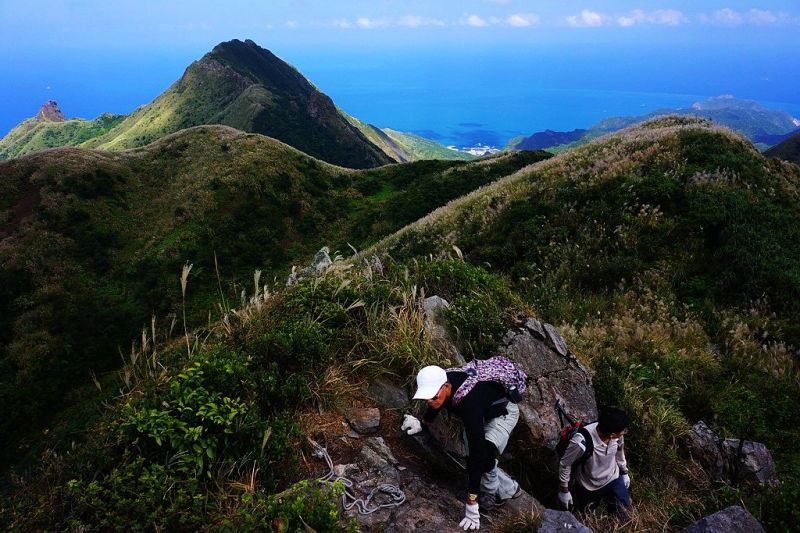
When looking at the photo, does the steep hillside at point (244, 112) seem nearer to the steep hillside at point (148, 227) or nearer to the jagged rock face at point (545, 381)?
the steep hillside at point (148, 227)

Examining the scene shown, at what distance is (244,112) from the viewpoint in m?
110

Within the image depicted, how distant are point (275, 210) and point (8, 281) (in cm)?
1887

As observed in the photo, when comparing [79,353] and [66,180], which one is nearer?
[79,353]

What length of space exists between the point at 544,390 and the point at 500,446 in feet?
5.53

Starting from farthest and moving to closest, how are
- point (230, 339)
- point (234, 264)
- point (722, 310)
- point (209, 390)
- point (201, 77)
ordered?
point (201, 77), point (234, 264), point (722, 310), point (230, 339), point (209, 390)

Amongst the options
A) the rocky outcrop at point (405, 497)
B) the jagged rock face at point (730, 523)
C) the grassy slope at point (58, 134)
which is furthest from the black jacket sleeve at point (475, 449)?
the grassy slope at point (58, 134)

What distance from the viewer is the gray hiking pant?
458 centimetres

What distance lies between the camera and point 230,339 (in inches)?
238

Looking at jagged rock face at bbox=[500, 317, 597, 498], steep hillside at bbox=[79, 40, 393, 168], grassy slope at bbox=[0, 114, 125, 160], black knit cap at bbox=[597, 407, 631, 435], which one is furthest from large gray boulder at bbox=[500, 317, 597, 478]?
grassy slope at bbox=[0, 114, 125, 160]

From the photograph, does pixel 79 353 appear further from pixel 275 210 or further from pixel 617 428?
pixel 617 428

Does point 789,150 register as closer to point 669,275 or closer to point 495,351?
point 669,275

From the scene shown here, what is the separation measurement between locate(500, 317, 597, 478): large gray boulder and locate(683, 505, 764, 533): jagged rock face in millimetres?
1702

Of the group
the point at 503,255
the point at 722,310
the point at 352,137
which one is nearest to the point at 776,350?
the point at 722,310

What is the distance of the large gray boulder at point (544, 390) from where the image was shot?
563cm
